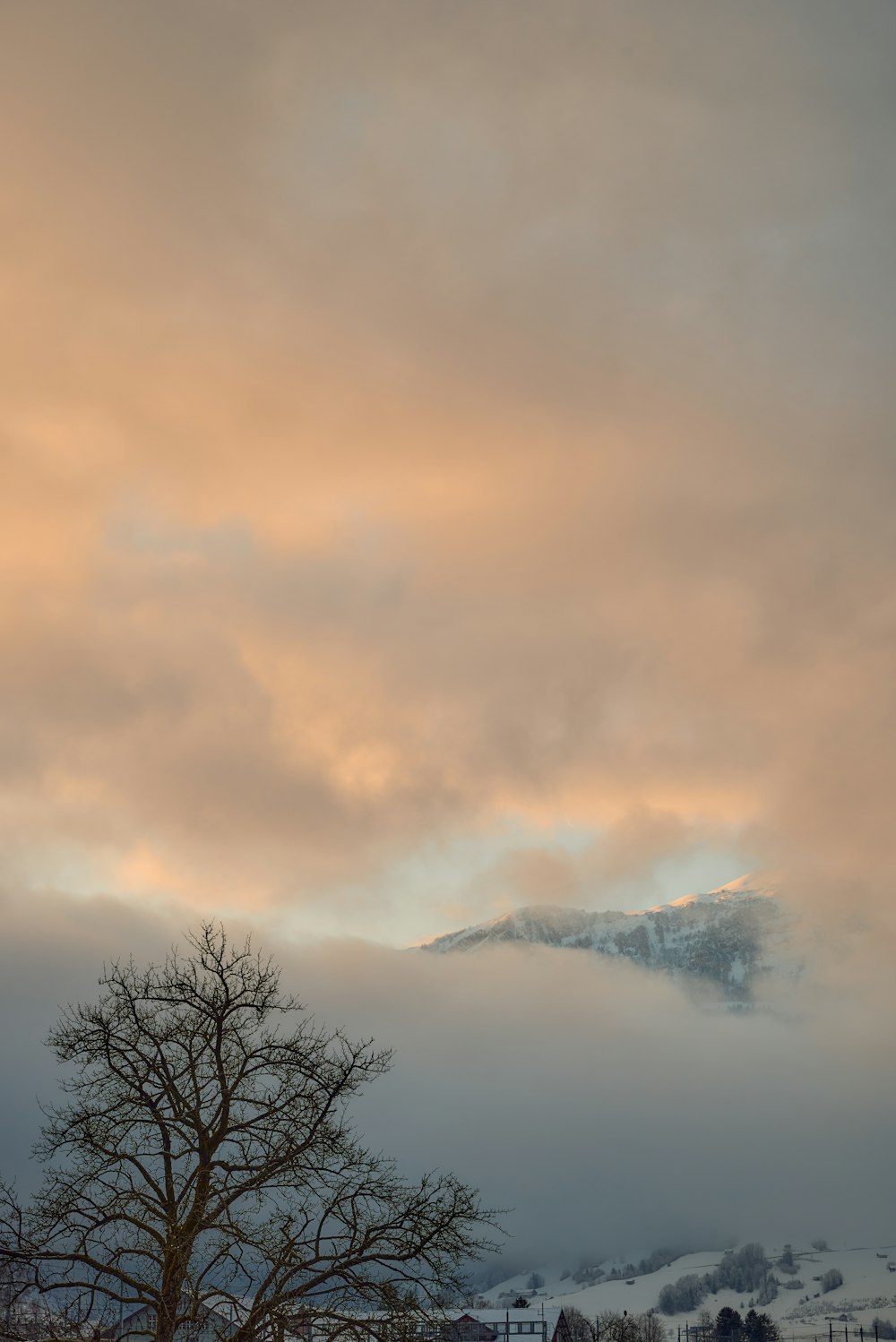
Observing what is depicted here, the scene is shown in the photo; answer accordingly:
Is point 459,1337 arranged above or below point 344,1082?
below

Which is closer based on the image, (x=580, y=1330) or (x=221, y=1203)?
(x=221, y=1203)

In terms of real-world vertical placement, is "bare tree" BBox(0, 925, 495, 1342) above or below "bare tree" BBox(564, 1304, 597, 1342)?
above

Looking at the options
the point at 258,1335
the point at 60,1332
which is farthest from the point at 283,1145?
the point at 60,1332

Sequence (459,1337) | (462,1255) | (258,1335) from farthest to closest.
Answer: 1. (459,1337)
2. (462,1255)
3. (258,1335)

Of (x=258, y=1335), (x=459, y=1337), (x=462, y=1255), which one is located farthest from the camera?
(x=459, y=1337)

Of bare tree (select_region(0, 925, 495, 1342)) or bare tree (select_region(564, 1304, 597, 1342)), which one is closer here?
bare tree (select_region(0, 925, 495, 1342))

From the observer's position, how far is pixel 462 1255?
25.1 m

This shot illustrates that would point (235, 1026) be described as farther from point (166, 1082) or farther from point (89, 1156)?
point (89, 1156)

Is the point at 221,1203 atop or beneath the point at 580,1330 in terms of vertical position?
atop

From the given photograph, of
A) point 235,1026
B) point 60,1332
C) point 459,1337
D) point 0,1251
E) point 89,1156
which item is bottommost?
point 459,1337

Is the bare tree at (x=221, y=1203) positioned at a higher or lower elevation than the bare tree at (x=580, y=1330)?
higher

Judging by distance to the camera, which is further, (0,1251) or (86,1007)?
(86,1007)

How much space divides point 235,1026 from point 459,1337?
27.8 ft

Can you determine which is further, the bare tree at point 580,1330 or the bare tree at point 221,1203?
the bare tree at point 580,1330
